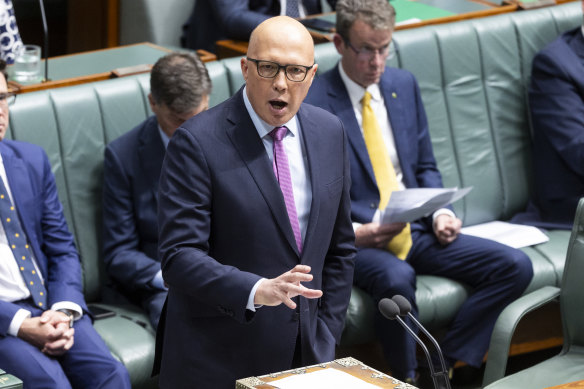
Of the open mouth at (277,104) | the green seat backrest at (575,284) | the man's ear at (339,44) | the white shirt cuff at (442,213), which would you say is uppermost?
the open mouth at (277,104)

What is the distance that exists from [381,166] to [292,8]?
1.19m

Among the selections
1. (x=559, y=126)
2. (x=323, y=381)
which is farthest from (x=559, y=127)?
(x=323, y=381)

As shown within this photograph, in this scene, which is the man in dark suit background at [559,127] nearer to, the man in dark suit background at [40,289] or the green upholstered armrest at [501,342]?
the green upholstered armrest at [501,342]

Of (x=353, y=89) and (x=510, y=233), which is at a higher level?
(x=353, y=89)

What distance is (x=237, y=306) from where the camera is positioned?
77.3 inches

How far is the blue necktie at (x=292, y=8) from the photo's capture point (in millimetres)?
4320

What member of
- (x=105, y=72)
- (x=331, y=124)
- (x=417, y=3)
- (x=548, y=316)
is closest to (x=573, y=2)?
(x=417, y=3)

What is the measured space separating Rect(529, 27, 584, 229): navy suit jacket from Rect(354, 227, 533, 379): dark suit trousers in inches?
21.5

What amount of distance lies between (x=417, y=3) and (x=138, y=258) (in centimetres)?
187

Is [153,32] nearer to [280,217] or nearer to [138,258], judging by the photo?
[138,258]

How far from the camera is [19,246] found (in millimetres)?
2805

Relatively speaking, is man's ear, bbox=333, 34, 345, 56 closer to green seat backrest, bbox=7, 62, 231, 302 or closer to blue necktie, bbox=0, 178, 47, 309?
green seat backrest, bbox=7, 62, 231, 302

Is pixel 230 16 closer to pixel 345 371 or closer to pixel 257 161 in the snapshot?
pixel 257 161

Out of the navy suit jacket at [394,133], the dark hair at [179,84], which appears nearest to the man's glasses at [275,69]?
the dark hair at [179,84]
